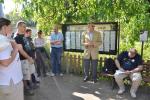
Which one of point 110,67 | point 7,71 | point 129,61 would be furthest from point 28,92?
point 7,71

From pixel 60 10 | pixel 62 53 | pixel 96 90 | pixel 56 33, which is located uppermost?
pixel 60 10

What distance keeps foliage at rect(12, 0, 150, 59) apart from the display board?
0.66m

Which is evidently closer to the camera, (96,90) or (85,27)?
(96,90)

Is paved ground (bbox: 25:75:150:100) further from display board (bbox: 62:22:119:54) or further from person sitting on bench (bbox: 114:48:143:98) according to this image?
display board (bbox: 62:22:119:54)

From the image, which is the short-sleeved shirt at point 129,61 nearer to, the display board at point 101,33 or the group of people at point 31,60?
the group of people at point 31,60

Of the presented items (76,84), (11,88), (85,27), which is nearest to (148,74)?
(76,84)

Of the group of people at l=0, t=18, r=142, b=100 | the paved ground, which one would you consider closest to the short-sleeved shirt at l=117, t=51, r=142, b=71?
the group of people at l=0, t=18, r=142, b=100

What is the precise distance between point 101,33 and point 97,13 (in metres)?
1.51

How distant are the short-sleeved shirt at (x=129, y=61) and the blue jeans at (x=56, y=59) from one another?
2557 mm

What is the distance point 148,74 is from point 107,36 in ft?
6.89

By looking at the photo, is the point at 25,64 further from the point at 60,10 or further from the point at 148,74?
the point at 60,10

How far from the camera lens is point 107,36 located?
10.5 metres

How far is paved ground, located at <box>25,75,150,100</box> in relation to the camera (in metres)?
8.47

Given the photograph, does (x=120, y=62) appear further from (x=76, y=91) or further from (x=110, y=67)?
(x=76, y=91)
